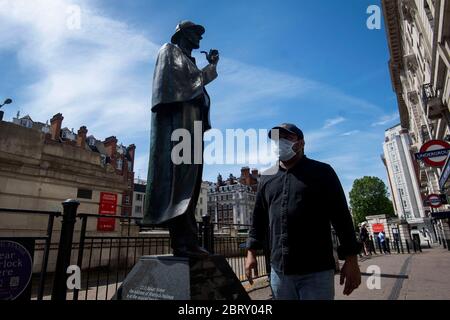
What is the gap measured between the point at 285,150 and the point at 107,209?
12.1 meters

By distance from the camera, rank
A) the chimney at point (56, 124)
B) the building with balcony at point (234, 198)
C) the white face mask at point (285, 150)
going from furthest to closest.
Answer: the building with balcony at point (234, 198) < the chimney at point (56, 124) < the white face mask at point (285, 150)

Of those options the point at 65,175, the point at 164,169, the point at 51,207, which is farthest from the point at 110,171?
the point at 164,169

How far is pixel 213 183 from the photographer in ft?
327

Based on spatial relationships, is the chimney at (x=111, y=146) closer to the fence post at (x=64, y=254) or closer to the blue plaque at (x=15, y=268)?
the fence post at (x=64, y=254)

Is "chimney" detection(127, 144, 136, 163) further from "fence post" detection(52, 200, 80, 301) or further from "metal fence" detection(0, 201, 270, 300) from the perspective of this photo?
"fence post" detection(52, 200, 80, 301)

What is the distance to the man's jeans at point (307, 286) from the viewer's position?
219 centimetres

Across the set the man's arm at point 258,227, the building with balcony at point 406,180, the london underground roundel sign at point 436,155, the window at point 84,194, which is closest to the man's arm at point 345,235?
the man's arm at point 258,227

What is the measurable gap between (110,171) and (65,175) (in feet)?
7.53

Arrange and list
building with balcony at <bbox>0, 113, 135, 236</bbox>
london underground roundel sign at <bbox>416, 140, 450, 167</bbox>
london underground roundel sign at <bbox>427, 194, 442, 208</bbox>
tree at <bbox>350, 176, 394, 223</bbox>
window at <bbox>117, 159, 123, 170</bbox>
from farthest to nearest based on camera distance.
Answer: tree at <bbox>350, 176, 394, 223</bbox> → window at <bbox>117, 159, 123, 170</bbox> → london underground roundel sign at <bbox>427, 194, 442, 208</bbox> → building with balcony at <bbox>0, 113, 135, 236</bbox> → london underground roundel sign at <bbox>416, 140, 450, 167</bbox>

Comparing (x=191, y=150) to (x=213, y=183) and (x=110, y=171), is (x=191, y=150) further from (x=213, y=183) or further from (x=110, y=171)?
(x=213, y=183)

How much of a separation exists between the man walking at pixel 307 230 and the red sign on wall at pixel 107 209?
11372 millimetres

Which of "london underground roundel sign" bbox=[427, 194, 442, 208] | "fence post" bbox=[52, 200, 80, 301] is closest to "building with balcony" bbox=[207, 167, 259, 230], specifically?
"london underground roundel sign" bbox=[427, 194, 442, 208]

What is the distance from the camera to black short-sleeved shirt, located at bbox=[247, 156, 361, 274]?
2.25 metres

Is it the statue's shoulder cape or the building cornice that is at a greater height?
the building cornice
